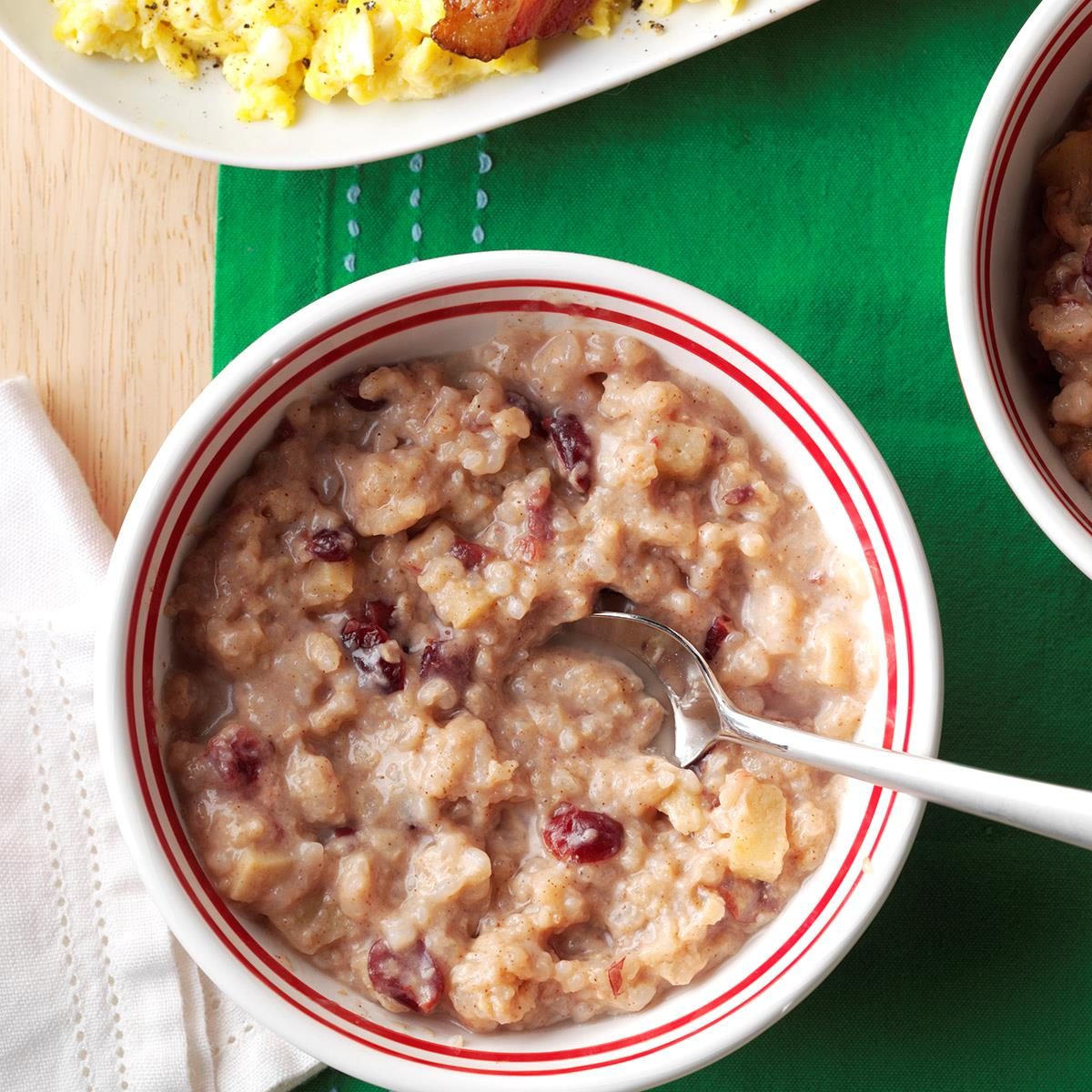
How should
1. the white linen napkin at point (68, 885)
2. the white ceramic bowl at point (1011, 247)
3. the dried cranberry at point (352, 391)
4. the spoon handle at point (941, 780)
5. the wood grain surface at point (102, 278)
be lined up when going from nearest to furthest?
the spoon handle at point (941, 780)
the white ceramic bowl at point (1011, 247)
the dried cranberry at point (352, 391)
the white linen napkin at point (68, 885)
the wood grain surface at point (102, 278)

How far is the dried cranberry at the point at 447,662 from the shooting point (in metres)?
1.71

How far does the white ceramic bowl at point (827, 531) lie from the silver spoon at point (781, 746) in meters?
0.14

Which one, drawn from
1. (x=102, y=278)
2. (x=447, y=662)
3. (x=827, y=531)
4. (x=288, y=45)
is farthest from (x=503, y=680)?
(x=288, y=45)

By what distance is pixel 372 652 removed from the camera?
1.71 m

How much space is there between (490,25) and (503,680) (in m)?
0.98

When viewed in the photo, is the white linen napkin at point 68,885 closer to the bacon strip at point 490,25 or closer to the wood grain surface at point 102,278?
the wood grain surface at point 102,278

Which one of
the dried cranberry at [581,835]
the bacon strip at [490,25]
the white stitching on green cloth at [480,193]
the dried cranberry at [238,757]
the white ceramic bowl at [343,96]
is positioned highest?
the bacon strip at [490,25]

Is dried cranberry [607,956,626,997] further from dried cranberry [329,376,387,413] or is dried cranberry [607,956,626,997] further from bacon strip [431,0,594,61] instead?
bacon strip [431,0,594,61]

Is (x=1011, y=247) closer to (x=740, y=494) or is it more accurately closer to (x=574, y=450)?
(x=740, y=494)

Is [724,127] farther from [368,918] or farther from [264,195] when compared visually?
[368,918]

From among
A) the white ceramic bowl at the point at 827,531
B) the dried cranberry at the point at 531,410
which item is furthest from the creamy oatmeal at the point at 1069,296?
the dried cranberry at the point at 531,410

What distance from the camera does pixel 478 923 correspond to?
5.56 ft

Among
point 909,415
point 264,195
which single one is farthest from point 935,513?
point 264,195

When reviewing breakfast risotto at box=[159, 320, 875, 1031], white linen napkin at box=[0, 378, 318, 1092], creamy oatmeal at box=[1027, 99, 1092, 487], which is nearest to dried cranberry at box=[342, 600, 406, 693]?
breakfast risotto at box=[159, 320, 875, 1031]
